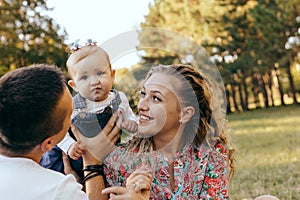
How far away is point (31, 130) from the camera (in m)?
1.63

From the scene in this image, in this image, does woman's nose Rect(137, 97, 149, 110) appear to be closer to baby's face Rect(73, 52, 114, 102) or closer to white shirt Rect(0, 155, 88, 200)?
baby's face Rect(73, 52, 114, 102)

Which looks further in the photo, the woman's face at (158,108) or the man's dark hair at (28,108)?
the woman's face at (158,108)

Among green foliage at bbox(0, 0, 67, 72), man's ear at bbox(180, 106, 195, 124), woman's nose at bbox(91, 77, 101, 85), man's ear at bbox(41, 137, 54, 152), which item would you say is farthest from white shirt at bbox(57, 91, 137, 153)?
green foliage at bbox(0, 0, 67, 72)

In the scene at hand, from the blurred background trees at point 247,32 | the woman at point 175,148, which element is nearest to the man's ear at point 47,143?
the woman at point 175,148

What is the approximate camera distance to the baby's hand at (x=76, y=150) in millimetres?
2410

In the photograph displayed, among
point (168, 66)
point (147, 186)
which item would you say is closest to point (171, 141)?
point (168, 66)

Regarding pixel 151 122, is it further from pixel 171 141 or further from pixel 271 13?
pixel 271 13

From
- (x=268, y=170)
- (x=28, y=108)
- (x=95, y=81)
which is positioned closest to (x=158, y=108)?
(x=95, y=81)

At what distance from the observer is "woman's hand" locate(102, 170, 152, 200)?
2.09 m

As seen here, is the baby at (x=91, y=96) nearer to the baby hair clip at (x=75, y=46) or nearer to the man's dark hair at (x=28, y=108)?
the baby hair clip at (x=75, y=46)

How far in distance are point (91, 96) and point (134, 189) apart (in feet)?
1.99

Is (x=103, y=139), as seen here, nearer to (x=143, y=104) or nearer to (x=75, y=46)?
(x=143, y=104)

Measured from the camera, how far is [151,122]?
250cm

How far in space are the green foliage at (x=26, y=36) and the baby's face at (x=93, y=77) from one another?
1564 cm
